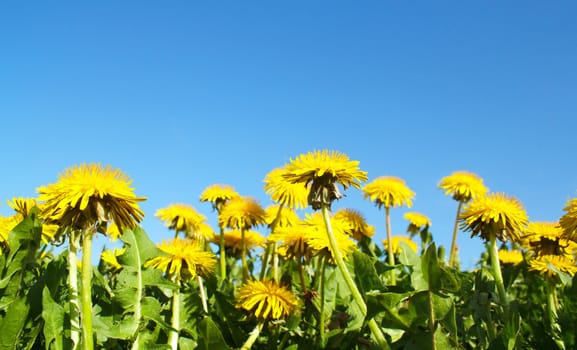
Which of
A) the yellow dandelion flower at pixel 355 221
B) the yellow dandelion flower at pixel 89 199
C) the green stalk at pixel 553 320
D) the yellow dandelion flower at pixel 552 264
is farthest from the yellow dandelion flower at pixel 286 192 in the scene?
the yellow dandelion flower at pixel 89 199

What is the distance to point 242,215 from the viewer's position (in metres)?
5.01

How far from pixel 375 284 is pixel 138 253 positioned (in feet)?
4.61

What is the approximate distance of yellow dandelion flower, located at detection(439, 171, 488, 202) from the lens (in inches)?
251

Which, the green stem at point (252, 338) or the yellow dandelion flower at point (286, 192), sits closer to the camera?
the green stem at point (252, 338)

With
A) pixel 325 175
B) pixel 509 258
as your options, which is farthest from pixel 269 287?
pixel 509 258

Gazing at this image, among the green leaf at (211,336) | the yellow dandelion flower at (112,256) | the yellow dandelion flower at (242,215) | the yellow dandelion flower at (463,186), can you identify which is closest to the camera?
the green leaf at (211,336)

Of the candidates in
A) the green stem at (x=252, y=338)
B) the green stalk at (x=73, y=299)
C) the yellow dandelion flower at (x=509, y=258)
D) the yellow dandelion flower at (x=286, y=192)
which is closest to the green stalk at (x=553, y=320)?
the yellow dandelion flower at (x=509, y=258)

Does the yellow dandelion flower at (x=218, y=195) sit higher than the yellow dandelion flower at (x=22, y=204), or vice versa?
the yellow dandelion flower at (x=218, y=195)

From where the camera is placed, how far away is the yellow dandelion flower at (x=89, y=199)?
8.30 ft

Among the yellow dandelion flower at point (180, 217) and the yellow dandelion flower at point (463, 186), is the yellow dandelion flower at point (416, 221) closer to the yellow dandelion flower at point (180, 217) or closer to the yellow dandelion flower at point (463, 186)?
the yellow dandelion flower at point (463, 186)

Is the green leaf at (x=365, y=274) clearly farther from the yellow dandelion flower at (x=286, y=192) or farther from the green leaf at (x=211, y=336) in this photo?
the yellow dandelion flower at (x=286, y=192)

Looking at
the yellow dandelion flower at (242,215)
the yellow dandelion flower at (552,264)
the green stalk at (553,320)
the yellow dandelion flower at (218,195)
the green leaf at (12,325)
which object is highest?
the yellow dandelion flower at (218,195)

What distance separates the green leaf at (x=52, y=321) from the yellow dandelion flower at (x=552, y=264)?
3.21 m

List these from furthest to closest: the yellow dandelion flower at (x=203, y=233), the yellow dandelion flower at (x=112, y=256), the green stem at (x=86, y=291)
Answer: the yellow dandelion flower at (x=203, y=233), the yellow dandelion flower at (x=112, y=256), the green stem at (x=86, y=291)
